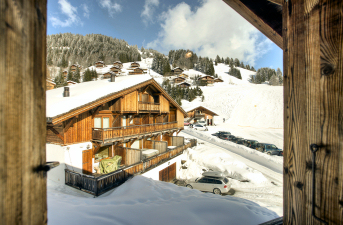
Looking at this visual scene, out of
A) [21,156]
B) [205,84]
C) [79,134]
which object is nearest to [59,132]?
[79,134]

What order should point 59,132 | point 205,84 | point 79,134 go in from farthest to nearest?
point 205,84 → point 79,134 → point 59,132

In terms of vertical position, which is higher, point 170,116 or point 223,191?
point 170,116

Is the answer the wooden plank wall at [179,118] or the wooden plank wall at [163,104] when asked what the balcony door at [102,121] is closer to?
the wooden plank wall at [163,104]

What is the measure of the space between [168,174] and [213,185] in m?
4.97

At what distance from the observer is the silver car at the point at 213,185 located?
12.2m

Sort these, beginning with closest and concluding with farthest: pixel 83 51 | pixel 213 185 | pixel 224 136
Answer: pixel 213 185, pixel 224 136, pixel 83 51

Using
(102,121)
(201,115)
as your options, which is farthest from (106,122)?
(201,115)

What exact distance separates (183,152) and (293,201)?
18672 mm

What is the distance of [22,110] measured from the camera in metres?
0.93

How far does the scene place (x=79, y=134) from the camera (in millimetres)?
11062

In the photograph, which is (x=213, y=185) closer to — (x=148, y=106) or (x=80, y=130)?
(x=148, y=106)

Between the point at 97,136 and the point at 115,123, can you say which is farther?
the point at 115,123

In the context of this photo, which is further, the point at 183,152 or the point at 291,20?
the point at 183,152

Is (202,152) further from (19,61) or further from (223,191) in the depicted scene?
(19,61)
